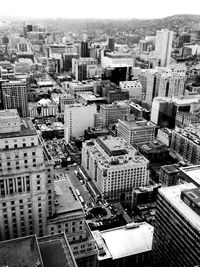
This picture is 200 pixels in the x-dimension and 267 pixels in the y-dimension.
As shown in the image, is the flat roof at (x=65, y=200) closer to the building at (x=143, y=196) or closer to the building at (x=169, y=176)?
the building at (x=143, y=196)

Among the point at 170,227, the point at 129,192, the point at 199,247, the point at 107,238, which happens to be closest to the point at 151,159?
the point at 129,192

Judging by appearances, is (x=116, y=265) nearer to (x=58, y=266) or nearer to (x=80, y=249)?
(x=80, y=249)

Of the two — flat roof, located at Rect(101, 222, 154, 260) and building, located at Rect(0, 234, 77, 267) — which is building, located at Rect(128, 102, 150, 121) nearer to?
flat roof, located at Rect(101, 222, 154, 260)

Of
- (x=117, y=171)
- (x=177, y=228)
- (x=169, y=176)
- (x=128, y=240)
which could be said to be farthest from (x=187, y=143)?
(x=177, y=228)

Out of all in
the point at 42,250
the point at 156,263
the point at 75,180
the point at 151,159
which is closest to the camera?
the point at 42,250

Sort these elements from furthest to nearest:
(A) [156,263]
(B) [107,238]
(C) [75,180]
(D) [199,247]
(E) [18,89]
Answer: (E) [18,89] → (C) [75,180] → (B) [107,238] → (A) [156,263] → (D) [199,247]

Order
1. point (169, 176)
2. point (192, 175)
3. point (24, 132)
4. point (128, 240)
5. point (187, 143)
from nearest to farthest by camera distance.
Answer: point (24, 132) < point (192, 175) < point (128, 240) < point (169, 176) < point (187, 143)

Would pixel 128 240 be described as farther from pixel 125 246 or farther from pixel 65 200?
pixel 65 200
